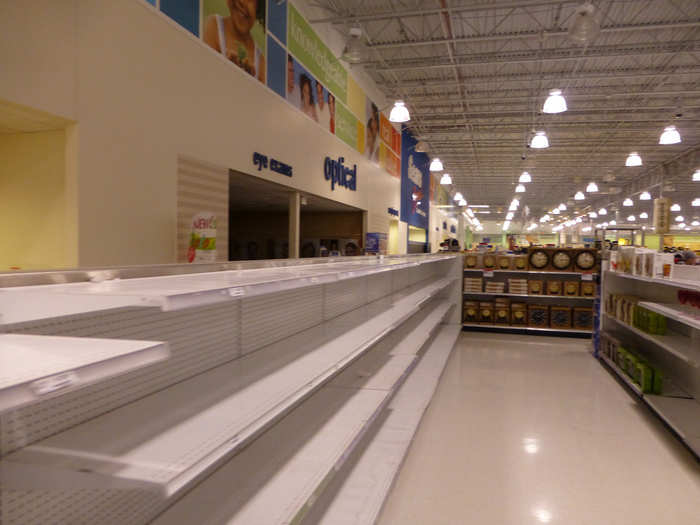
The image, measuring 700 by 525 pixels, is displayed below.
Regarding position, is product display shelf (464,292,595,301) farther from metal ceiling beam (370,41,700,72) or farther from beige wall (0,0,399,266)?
beige wall (0,0,399,266)

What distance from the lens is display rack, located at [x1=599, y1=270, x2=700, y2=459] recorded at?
12.0 feet

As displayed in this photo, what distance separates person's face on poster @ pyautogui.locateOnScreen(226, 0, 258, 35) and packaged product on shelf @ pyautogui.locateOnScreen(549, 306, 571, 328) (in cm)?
647

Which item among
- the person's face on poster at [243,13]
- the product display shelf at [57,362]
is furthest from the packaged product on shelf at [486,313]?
the product display shelf at [57,362]

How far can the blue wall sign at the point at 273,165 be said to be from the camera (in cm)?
550

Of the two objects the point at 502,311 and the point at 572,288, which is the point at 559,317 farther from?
the point at 502,311

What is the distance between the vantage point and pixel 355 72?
30.6ft

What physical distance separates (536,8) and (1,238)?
7870 mm

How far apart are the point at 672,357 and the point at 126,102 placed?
5630mm

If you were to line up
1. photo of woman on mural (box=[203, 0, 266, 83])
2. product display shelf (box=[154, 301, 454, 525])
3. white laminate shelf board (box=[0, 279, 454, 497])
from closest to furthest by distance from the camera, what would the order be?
white laminate shelf board (box=[0, 279, 454, 497]) → product display shelf (box=[154, 301, 454, 525]) → photo of woman on mural (box=[203, 0, 266, 83])

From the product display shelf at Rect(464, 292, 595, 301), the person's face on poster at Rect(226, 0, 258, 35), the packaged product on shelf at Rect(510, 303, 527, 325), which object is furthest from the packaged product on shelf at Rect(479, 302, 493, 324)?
the person's face on poster at Rect(226, 0, 258, 35)

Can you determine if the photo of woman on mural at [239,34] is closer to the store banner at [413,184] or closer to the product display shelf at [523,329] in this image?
the product display shelf at [523,329]

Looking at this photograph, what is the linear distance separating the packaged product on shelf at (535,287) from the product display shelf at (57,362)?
814cm

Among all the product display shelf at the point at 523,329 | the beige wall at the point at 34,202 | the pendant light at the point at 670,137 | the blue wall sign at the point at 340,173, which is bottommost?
the product display shelf at the point at 523,329

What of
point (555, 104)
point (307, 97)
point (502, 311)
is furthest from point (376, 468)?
point (502, 311)
